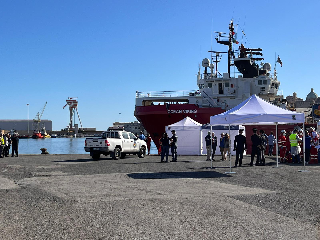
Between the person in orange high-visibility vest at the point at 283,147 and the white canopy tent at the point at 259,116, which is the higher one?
the white canopy tent at the point at 259,116

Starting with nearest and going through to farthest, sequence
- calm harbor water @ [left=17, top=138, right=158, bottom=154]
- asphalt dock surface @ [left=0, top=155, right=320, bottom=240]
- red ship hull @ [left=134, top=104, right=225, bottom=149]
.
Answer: asphalt dock surface @ [left=0, top=155, right=320, bottom=240]
red ship hull @ [left=134, top=104, right=225, bottom=149]
calm harbor water @ [left=17, top=138, right=158, bottom=154]

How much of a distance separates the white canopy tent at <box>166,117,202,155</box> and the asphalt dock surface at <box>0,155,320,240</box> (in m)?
15.7

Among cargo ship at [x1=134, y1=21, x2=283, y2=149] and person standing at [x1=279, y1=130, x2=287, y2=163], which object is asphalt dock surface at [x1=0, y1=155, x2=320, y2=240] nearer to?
person standing at [x1=279, y1=130, x2=287, y2=163]

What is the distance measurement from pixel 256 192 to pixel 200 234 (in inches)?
181

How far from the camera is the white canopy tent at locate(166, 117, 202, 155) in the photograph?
2870 centimetres

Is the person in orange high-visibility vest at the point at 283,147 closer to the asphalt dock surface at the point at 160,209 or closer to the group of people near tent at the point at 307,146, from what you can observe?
the group of people near tent at the point at 307,146

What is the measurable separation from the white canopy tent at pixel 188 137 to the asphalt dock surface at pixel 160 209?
15.7 metres

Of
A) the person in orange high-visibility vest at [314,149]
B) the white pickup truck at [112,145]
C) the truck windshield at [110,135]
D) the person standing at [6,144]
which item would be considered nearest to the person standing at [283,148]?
the person in orange high-visibility vest at [314,149]

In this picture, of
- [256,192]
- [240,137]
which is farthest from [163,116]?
[256,192]

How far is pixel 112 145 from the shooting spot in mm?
24266

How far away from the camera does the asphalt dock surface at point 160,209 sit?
20.1 ft

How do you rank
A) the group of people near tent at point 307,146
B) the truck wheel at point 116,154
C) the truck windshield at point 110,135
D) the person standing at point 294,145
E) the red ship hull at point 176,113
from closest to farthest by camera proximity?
the group of people near tent at point 307,146 < the person standing at point 294,145 < the truck wheel at point 116,154 < the truck windshield at point 110,135 < the red ship hull at point 176,113

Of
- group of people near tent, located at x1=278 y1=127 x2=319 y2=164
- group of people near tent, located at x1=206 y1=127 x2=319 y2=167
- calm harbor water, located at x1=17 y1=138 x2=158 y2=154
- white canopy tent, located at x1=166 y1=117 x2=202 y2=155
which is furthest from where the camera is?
calm harbor water, located at x1=17 y1=138 x2=158 y2=154

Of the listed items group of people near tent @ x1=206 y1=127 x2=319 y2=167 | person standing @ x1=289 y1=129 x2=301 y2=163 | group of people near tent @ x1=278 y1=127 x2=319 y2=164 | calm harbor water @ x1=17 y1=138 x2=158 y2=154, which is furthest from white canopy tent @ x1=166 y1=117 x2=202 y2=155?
calm harbor water @ x1=17 y1=138 x2=158 y2=154
